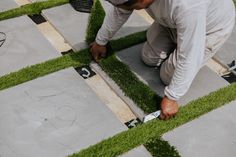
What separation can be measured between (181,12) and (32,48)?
158cm

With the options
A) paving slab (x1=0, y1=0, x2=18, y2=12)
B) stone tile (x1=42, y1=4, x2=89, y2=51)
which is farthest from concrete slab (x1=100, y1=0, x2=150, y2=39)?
paving slab (x1=0, y1=0, x2=18, y2=12)

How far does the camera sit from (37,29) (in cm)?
354

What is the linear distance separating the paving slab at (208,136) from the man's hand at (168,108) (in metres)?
0.12

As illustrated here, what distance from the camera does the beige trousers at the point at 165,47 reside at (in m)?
2.83

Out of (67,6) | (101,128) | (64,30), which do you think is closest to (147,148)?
(101,128)

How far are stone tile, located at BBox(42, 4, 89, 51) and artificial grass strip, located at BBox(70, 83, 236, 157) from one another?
1073 millimetres

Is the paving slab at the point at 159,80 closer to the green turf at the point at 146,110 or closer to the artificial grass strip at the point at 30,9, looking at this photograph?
the green turf at the point at 146,110

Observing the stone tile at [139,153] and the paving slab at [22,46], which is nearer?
the stone tile at [139,153]

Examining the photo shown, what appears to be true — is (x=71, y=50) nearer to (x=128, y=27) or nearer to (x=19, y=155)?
(x=128, y=27)

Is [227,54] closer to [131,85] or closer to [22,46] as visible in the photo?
[131,85]

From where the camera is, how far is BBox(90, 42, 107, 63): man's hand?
3.14m

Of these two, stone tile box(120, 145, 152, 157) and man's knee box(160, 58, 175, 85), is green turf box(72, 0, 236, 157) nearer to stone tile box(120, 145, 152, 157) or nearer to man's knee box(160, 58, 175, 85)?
stone tile box(120, 145, 152, 157)

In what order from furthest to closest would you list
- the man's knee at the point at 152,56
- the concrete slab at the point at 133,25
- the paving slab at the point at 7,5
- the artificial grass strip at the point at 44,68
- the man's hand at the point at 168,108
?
the paving slab at the point at 7,5 → the concrete slab at the point at 133,25 → the man's knee at the point at 152,56 → the artificial grass strip at the point at 44,68 → the man's hand at the point at 168,108

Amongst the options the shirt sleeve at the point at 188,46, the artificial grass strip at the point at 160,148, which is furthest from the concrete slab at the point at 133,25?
the artificial grass strip at the point at 160,148
